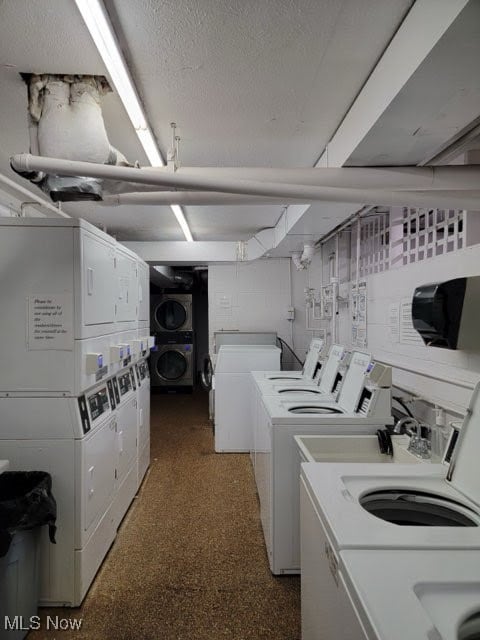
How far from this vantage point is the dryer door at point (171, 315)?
7301 millimetres

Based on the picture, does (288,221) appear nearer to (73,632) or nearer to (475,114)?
(475,114)

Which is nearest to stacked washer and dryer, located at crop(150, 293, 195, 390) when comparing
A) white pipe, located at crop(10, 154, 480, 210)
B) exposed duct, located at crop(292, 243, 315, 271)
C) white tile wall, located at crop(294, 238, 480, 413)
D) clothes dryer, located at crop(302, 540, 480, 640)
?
exposed duct, located at crop(292, 243, 315, 271)

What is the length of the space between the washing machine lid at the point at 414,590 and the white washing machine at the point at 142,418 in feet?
8.11

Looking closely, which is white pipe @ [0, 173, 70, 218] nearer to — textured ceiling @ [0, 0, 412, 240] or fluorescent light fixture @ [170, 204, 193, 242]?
textured ceiling @ [0, 0, 412, 240]

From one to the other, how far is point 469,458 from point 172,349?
6278 millimetres

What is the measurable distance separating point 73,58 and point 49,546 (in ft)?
7.32

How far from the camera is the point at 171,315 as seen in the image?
290 inches

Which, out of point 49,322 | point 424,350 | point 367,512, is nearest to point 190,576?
point 367,512

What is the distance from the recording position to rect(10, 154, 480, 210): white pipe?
153 centimetres

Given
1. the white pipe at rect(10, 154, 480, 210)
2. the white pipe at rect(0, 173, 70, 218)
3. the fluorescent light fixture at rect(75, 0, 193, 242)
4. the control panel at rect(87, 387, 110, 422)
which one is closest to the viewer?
the fluorescent light fixture at rect(75, 0, 193, 242)

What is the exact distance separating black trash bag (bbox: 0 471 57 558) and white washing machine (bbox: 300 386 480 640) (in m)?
1.15

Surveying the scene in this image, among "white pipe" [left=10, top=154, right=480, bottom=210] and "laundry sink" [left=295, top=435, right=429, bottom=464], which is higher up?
"white pipe" [left=10, top=154, right=480, bottom=210]

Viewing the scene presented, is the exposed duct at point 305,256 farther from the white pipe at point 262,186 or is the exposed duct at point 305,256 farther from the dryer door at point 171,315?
the dryer door at point 171,315

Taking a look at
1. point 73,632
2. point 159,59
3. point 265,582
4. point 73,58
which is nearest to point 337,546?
point 265,582
